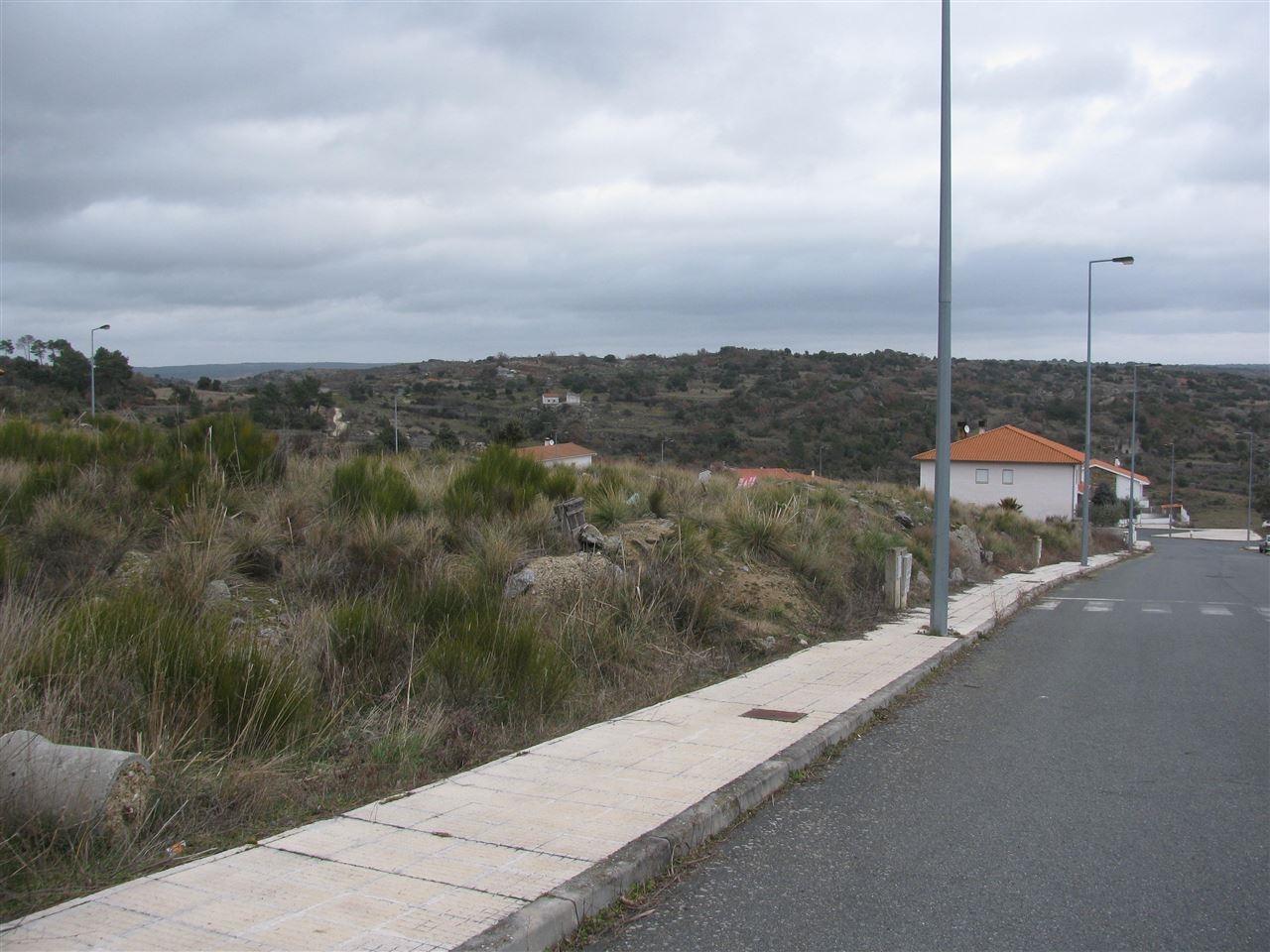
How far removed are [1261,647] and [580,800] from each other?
41.0ft

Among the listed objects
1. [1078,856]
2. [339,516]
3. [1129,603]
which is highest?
[339,516]

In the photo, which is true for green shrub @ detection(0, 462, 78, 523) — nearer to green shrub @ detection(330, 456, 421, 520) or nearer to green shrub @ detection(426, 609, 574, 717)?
green shrub @ detection(330, 456, 421, 520)

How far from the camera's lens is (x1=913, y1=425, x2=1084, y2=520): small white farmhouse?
69625 mm

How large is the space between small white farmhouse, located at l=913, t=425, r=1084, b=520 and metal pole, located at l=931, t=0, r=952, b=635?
2205 inches

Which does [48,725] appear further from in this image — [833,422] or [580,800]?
[833,422]

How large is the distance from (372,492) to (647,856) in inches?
316

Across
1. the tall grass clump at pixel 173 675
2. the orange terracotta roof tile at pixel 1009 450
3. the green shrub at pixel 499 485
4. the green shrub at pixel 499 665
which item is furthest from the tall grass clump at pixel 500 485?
the orange terracotta roof tile at pixel 1009 450

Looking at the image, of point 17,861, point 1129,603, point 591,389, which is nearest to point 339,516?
point 17,861

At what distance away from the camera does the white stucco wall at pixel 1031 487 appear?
69625 millimetres

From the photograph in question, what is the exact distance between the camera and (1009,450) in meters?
71.3

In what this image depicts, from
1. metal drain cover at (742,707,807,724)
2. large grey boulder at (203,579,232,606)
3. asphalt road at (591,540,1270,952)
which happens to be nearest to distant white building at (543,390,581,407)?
asphalt road at (591,540,1270,952)

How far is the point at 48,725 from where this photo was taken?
5.34 meters

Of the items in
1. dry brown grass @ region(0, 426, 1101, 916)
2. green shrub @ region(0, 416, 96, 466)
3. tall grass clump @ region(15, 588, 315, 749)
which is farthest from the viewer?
green shrub @ region(0, 416, 96, 466)

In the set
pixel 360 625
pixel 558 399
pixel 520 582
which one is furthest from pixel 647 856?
pixel 558 399
